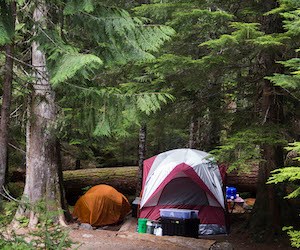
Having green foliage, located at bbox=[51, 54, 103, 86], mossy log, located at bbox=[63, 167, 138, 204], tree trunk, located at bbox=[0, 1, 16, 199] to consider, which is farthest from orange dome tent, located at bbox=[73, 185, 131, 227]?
green foliage, located at bbox=[51, 54, 103, 86]

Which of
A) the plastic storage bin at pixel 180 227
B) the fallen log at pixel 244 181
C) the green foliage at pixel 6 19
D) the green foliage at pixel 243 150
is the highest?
the green foliage at pixel 6 19

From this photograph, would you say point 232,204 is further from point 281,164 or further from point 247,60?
point 247,60

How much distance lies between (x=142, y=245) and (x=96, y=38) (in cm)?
437

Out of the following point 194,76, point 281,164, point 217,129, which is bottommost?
point 281,164

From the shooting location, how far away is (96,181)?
13695 millimetres

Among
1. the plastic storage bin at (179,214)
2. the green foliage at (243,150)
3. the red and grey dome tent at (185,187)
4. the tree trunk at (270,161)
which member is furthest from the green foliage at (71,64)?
the red and grey dome tent at (185,187)

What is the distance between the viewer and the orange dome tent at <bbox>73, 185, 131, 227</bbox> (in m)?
10.6

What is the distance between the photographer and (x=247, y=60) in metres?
8.57

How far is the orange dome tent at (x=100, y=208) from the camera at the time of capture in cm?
1061

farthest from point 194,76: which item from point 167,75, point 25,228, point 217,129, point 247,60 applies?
point 25,228

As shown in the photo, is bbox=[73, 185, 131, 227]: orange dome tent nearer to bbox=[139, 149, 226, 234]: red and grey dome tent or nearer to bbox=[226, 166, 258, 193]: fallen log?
bbox=[139, 149, 226, 234]: red and grey dome tent

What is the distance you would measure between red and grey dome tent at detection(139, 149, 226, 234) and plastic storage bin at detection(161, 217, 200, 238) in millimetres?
1068

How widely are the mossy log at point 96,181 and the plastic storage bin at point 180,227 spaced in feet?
16.7

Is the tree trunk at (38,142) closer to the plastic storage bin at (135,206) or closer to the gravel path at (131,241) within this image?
the gravel path at (131,241)
